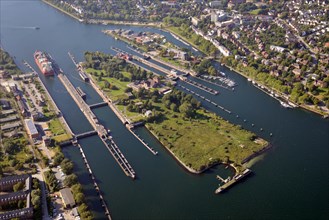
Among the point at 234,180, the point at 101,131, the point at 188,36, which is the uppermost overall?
the point at 188,36

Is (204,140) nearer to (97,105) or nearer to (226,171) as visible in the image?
(226,171)

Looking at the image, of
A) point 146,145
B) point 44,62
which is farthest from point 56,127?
point 44,62

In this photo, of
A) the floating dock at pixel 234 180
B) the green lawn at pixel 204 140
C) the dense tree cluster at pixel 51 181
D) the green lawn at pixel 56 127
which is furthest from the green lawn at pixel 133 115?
the floating dock at pixel 234 180

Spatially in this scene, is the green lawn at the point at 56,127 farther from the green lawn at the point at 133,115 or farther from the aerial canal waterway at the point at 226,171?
the green lawn at the point at 133,115

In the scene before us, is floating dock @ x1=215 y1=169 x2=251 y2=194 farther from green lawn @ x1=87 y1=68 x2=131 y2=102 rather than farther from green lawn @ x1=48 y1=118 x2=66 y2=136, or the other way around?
green lawn @ x1=87 y1=68 x2=131 y2=102

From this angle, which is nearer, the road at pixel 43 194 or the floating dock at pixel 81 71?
the road at pixel 43 194

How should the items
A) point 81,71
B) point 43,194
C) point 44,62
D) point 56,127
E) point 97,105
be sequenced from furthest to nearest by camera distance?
point 44,62 → point 81,71 → point 97,105 → point 56,127 → point 43,194
